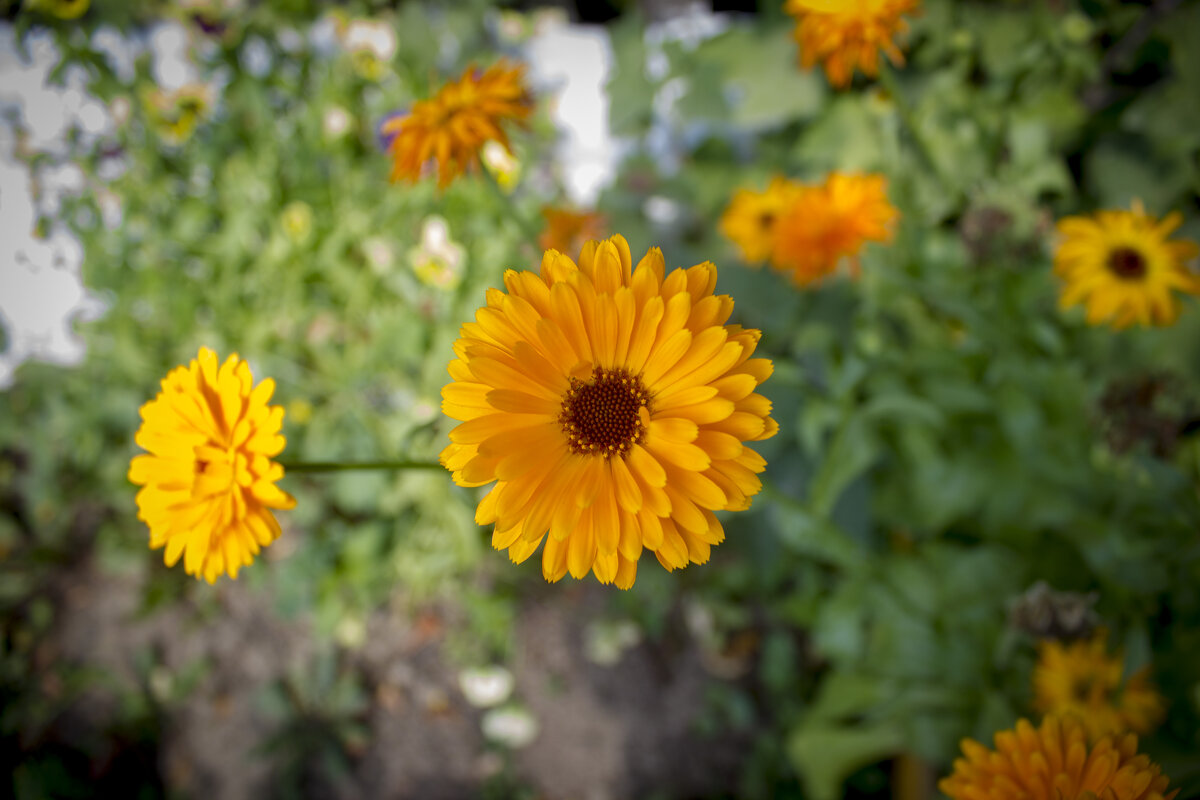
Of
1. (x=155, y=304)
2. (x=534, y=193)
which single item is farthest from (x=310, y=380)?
(x=534, y=193)

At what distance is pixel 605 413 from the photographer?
0.85 meters

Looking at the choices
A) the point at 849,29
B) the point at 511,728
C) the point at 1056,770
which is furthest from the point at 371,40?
the point at 1056,770

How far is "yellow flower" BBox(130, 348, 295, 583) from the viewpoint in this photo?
2.61 feet

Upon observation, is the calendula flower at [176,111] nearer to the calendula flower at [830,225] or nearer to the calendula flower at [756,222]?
the calendula flower at [756,222]

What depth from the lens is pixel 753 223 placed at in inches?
64.7

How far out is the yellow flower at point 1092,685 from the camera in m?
1.26

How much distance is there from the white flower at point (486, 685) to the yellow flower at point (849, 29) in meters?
1.93

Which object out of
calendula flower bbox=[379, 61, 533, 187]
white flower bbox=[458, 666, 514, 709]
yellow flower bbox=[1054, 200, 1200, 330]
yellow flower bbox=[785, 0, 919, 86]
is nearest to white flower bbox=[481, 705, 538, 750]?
white flower bbox=[458, 666, 514, 709]

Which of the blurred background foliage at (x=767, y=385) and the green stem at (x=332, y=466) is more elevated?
the blurred background foliage at (x=767, y=385)

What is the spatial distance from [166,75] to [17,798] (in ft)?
8.22

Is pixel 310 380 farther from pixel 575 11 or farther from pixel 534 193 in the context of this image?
pixel 575 11

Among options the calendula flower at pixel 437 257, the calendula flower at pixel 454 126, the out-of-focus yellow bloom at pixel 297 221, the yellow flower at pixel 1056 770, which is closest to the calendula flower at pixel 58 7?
the out-of-focus yellow bloom at pixel 297 221

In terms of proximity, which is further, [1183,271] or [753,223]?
[753,223]

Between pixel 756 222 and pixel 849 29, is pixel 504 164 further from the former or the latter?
pixel 849 29
